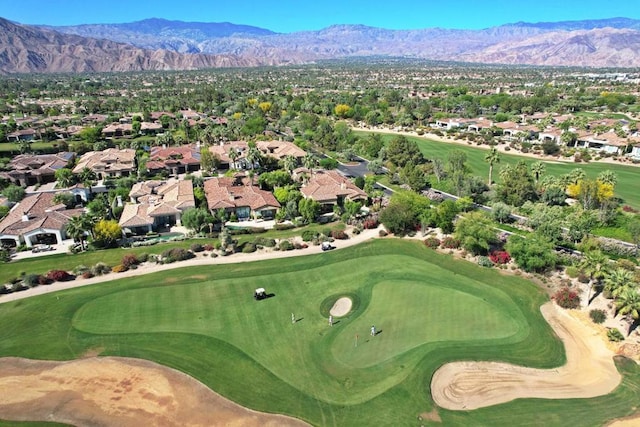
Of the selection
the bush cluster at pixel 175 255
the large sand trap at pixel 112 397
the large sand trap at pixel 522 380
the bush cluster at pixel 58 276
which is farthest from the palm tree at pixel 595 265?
the bush cluster at pixel 58 276

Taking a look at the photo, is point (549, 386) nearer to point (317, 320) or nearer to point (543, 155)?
point (317, 320)

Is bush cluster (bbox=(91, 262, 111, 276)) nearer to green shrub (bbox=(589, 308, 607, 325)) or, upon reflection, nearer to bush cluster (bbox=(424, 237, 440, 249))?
bush cluster (bbox=(424, 237, 440, 249))

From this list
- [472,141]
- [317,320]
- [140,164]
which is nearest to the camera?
[317,320]

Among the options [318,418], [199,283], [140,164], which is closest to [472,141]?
[140,164]

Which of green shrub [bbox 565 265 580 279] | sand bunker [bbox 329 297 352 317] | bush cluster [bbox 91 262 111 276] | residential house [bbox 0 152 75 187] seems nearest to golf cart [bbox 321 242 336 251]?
sand bunker [bbox 329 297 352 317]

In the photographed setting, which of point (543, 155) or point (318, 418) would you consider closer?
point (318, 418)

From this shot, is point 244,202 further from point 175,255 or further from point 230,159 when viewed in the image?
point 230,159

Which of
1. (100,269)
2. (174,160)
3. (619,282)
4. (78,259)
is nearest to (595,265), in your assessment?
(619,282)
